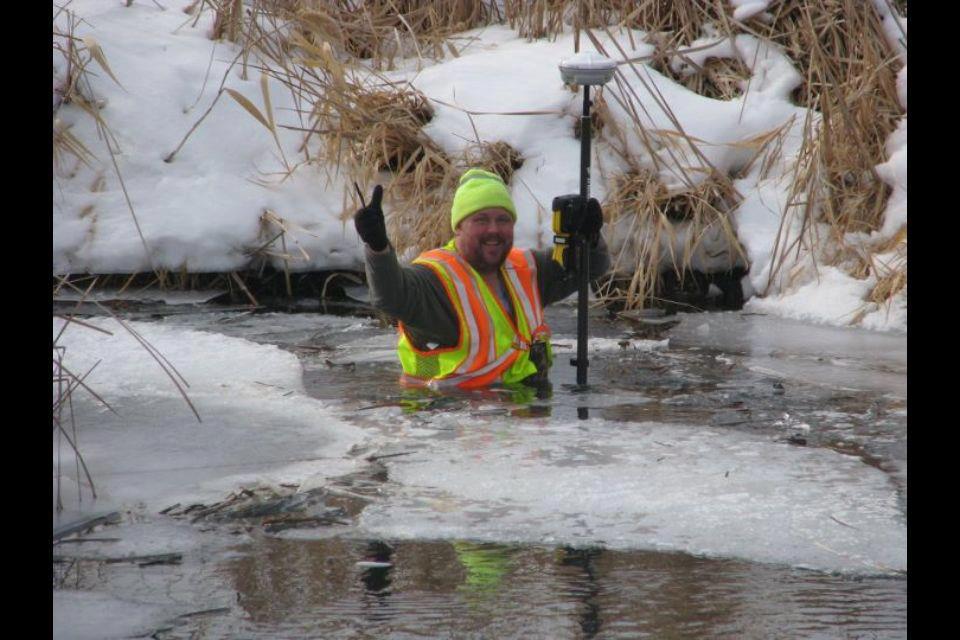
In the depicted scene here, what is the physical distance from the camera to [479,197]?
21.4 feet

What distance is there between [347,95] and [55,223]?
6.73 feet

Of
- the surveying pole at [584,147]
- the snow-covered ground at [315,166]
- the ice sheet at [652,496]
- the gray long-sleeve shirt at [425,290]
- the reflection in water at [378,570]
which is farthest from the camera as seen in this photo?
the snow-covered ground at [315,166]

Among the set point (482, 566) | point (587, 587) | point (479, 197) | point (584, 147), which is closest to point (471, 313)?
point (479, 197)

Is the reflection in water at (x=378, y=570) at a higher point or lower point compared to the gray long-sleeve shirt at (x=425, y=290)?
lower

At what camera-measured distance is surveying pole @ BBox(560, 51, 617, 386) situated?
19.4 ft

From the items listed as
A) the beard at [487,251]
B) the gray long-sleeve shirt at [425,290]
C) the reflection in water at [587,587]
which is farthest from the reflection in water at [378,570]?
the beard at [487,251]

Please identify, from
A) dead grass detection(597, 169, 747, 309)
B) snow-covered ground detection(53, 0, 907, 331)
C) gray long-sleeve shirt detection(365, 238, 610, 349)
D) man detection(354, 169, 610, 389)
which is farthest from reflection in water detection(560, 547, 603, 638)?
dead grass detection(597, 169, 747, 309)

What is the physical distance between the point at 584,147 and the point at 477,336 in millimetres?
1046

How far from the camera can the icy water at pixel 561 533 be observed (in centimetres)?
354

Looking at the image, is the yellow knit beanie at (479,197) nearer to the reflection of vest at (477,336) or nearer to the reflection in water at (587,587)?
the reflection of vest at (477,336)

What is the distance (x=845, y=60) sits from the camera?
29.6ft

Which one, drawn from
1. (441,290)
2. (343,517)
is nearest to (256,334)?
(441,290)

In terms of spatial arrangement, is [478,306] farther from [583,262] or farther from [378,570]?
[378,570]

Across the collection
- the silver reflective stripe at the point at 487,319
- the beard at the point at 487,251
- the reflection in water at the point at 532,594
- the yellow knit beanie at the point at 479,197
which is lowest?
the reflection in water at the point at 532,594
